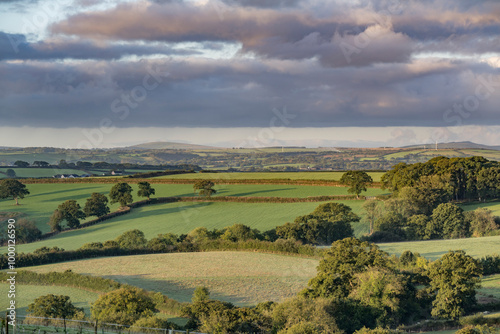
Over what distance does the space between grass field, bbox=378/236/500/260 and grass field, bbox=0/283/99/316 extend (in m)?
29.5

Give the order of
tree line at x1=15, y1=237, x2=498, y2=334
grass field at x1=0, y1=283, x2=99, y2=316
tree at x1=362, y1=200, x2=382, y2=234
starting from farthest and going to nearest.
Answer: tree at x1=362, y1=200, x2=382, y2=234 → grass field at x1=0, y1=283, x2=99, y2=316 → tree line at x1=15, y1=237, x2=498, y2=334

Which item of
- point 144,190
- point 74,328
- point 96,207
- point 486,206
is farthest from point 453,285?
point 144,190

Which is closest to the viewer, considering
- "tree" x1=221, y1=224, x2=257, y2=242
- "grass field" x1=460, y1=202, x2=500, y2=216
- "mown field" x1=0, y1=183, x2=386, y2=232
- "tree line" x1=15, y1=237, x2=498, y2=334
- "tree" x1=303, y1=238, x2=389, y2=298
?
"tree line" x1=15, y1=237, x2=498, y2=334

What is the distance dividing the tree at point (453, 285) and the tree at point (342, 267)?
134 inches

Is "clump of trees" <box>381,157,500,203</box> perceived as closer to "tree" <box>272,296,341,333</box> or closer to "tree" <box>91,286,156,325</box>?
"tree" <box>272,296,341,333</box>

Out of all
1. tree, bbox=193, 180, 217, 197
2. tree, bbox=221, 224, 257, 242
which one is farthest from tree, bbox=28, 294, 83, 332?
tree, bbox=193, 180, 217, 197

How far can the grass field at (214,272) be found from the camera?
37.2 metres

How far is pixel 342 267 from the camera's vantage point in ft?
109

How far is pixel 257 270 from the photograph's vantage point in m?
44.2

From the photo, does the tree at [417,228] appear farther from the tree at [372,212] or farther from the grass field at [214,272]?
the grass field at [214,272]

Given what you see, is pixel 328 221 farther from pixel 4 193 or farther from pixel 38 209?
pixel 4 193

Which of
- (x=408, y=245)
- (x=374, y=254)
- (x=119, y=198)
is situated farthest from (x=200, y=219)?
(x=374, y=254)

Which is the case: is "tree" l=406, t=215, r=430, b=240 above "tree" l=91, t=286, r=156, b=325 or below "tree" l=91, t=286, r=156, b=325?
below

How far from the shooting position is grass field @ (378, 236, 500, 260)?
46188 mm
